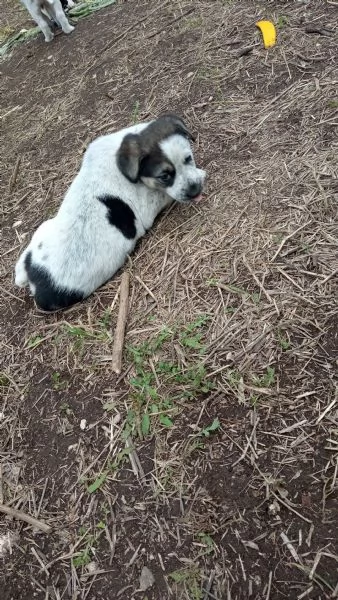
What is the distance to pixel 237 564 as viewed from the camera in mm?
2453

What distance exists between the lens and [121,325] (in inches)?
142

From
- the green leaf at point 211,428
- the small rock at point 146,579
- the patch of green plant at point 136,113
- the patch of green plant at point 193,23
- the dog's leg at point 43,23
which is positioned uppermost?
the dog's leg at point 43,23

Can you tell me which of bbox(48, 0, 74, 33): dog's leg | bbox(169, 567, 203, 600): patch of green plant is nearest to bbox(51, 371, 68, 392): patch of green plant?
bbox(169, 567, 203, 600): patch of green plant

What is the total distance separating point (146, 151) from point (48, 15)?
5.13 meters

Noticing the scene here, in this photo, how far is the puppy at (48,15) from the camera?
727 cm

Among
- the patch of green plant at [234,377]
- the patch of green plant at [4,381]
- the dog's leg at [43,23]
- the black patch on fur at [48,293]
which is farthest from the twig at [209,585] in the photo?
the dog's leg at [43,23]

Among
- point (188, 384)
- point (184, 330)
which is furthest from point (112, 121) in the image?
point (188, 384)

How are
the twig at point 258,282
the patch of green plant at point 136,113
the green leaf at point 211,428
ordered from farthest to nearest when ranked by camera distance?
the patch of green plant at point 136,113
the twig at point 258,282
the green leaf at point 211,428

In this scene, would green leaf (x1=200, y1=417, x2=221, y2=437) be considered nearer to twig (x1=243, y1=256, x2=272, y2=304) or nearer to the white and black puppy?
twig (x1=243, y1=256, x2=272, y2=304)

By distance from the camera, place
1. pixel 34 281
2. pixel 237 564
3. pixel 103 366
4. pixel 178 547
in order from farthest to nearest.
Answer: pixel 34 281, pixel 103 366, pixel 178 547, pixel 237 564

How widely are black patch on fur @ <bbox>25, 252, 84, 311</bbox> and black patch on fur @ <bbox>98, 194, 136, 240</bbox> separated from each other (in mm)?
642

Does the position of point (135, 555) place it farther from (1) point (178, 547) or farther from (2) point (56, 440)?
(2) point (56, 440)

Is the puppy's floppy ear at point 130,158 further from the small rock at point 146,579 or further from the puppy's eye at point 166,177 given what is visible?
the small rock at point 146,579

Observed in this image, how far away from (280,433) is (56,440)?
1.50 m
